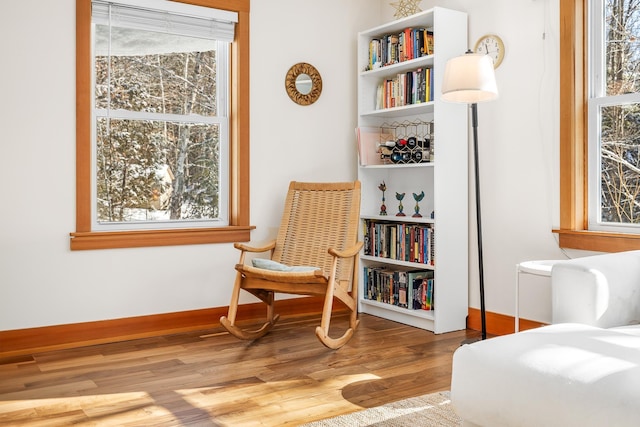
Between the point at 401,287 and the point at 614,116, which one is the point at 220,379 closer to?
the point at 401,287

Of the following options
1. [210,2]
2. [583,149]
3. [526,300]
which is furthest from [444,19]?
[526,300]

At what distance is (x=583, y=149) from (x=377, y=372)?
166cm

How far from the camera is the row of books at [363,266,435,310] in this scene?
12.9ft

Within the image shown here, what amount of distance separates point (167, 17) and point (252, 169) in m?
1.10

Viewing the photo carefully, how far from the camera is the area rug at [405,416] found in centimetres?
231

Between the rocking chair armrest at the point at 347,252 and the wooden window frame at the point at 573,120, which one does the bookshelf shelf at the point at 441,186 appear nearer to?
the rocking chair armrest at the point at 347,252

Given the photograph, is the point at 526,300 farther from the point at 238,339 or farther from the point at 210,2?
the point at 210,2

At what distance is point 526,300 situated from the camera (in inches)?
140

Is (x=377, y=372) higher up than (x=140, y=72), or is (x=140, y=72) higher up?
(x=140, y=72)

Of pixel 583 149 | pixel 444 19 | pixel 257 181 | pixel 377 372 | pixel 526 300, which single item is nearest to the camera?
pixel 377 372

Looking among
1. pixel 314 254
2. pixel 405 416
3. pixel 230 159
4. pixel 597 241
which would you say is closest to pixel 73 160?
pixel 230 159

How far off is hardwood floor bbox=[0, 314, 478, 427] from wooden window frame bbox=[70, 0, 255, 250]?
0.61m

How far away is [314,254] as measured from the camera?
12.7ft

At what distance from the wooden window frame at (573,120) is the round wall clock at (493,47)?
0.42 meters
